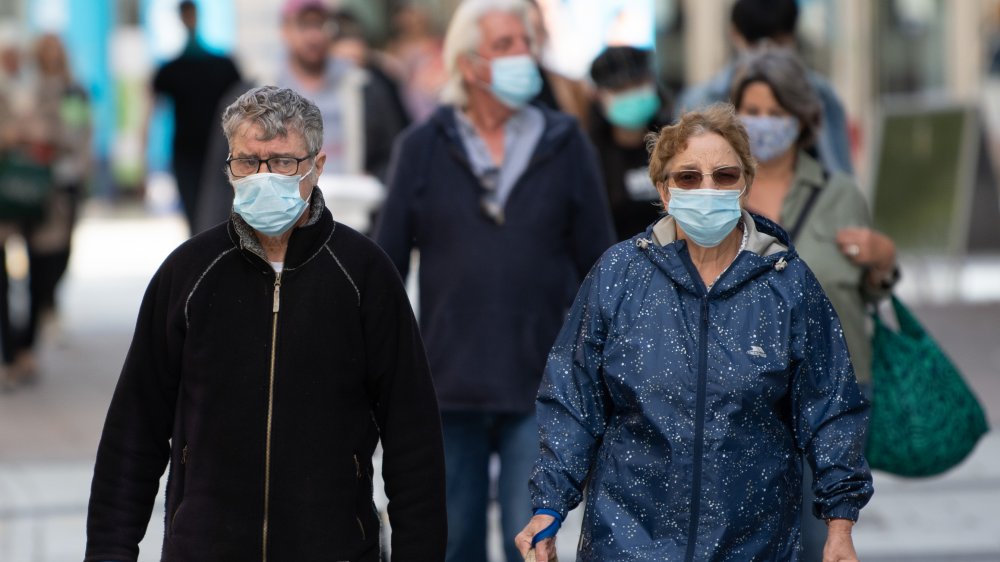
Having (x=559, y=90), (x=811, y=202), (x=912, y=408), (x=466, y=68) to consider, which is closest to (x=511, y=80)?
(x=466, y=68)

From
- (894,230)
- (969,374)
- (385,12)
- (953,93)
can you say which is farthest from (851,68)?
(969,374)

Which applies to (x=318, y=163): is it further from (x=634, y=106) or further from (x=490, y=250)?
(x=634, y=106)

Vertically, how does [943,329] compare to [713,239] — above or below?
below

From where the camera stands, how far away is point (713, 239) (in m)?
3.78

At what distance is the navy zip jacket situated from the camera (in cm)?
521

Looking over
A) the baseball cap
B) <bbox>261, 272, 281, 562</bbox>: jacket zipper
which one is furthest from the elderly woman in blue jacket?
the baseball cap

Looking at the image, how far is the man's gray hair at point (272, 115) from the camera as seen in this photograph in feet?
11.9

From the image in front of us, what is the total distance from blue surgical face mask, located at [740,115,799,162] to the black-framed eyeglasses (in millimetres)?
1716

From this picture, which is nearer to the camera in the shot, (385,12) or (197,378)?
(197,378)

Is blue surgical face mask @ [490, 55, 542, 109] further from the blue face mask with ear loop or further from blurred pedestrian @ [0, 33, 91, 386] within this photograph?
blurred pedestrian @ [0, 33, 91, 386]

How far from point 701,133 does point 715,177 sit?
0.32 feet

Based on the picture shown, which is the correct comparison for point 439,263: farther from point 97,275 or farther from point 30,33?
point 30,33

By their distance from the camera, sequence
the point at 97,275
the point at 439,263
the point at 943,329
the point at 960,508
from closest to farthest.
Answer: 1. the point at 439,263
2. the point at 960,508
3. the point at 943,329
4. the point at 97,275

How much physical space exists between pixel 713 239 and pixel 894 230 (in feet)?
31.8
